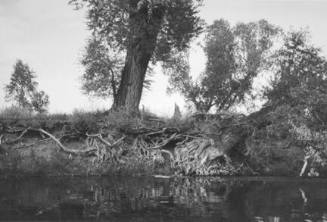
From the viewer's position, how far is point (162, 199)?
51.1ft

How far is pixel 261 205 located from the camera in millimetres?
14672

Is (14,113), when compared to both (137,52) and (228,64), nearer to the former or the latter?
(137,52)

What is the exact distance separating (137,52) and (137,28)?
1.72 metres

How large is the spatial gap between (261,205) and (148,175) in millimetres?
9779

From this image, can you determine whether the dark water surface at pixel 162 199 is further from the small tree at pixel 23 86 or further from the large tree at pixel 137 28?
the small tree at pixel 23 86

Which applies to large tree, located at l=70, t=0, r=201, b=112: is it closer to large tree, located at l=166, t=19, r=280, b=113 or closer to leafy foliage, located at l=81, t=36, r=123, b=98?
leafy foliage, located at l=81, t=36, r=123, b=98

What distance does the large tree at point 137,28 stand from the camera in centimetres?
2720

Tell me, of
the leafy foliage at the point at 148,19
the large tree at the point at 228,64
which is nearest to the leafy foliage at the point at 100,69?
the leafy foliage at the point at 148,19

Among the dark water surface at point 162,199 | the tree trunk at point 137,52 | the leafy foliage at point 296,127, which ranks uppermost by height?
the tree trunk at point 137,52

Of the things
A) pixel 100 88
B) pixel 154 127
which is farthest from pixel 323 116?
pixel 100 88

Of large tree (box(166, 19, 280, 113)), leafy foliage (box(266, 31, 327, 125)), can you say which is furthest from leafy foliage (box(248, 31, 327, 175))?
large tree (box(166, 19, 280, 113))

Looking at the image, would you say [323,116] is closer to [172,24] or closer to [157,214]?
[172,24]

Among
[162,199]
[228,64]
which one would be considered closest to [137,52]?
[162,199]

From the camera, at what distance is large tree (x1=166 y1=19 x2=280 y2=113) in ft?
182
